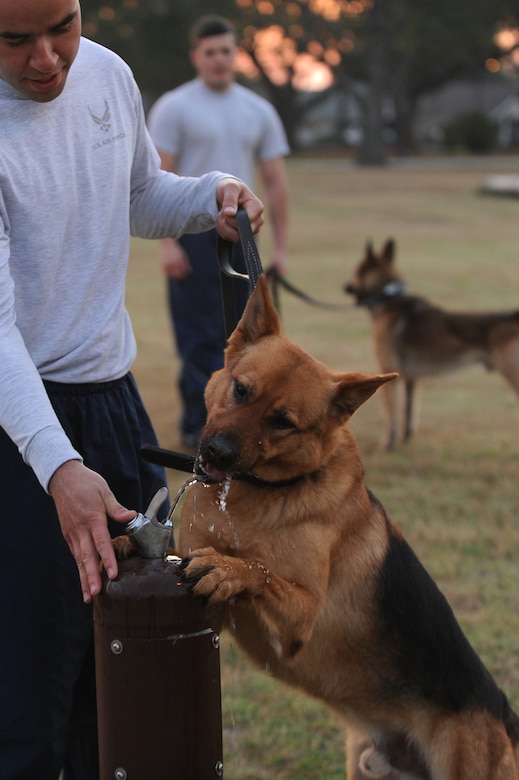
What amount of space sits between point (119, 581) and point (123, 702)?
256 millimetres

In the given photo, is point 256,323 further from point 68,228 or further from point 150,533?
point 150,533

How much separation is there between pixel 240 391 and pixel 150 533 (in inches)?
23.7

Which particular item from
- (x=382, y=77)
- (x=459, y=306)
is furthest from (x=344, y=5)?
(x=459, y=306)

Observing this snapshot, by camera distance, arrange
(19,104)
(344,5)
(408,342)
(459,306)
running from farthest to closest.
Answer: (344,5) → (459,306) → (408,342) → (19,104)

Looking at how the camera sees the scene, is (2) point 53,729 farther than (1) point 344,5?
No

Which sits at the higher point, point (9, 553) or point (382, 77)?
point (9, 553)

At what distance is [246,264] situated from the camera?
271 centimetres

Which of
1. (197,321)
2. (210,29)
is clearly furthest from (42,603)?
(210,29)

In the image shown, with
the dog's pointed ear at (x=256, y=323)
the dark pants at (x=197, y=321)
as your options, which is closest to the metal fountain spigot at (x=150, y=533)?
the dog's pointed ear at (x=256, y=323)

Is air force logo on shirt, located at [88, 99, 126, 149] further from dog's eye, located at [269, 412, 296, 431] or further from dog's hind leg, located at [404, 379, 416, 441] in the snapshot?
dog's hind leg, located at [404, 379, 416, 441]

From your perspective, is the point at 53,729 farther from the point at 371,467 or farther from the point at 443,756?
the point at 371,467

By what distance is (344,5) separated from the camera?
48000 millimetres

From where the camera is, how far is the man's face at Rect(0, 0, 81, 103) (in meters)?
2.05

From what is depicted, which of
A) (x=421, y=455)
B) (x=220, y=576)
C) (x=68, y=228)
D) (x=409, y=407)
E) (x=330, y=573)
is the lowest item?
(x=421, y=455)
